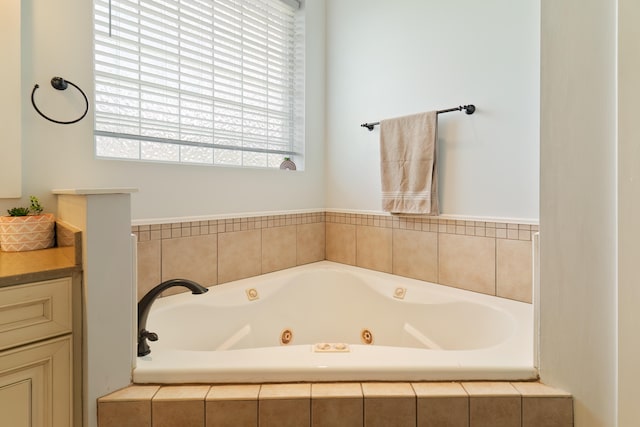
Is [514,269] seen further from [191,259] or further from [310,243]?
[191,259]

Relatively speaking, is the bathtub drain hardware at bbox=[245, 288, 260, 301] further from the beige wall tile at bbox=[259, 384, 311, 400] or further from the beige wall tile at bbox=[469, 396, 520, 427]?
the beige wall tile at bbox=[469, 396, 520, 427]

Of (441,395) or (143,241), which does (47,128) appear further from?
(441,395)

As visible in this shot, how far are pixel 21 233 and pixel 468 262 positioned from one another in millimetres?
1995

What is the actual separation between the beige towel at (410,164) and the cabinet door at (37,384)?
65.5 inches

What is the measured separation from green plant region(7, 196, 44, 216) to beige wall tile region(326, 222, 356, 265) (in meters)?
1.65

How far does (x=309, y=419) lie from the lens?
1012 millimetres

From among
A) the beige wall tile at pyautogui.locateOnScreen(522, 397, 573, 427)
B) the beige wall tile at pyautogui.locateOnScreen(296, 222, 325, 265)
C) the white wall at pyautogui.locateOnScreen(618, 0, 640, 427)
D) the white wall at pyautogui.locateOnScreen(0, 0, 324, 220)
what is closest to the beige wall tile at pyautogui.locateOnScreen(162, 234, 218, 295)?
the white wall at pyautogui.locateOnScreen(0, 0, 324, 220)

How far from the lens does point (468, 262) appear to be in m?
1.85

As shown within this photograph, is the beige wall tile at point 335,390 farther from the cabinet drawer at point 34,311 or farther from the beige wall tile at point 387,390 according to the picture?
the cabinet drawer at point 34,311

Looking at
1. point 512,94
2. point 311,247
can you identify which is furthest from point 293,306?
point 512,94

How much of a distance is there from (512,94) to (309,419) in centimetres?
166

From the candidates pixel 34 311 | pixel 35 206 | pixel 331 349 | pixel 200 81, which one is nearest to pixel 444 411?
pixel 331 349

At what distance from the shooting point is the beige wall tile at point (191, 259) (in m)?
1.72

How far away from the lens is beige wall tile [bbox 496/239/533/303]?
1.65 metres
